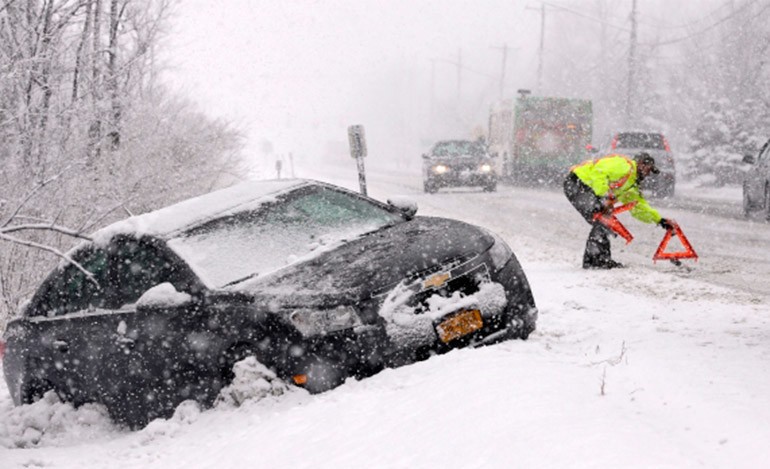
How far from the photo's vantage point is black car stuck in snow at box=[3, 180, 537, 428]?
4.64 m

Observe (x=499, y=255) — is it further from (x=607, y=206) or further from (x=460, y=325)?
(x=607, y=206)

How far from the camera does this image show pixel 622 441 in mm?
3178

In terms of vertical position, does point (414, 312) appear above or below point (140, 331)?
above

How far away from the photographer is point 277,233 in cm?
570

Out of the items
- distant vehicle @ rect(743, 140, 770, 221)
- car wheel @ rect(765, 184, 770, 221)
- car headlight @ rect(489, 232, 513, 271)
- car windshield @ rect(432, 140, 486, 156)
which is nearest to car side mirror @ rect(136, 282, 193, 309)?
car headlight @ rect(489, 232, 513, 271)

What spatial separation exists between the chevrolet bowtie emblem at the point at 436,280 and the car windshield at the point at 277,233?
91 centimetres

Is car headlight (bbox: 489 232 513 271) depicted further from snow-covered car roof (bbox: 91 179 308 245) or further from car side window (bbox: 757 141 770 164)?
car side window (bbox: 757 141 770 164)

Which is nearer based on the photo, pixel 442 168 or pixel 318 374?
pixel 318 374

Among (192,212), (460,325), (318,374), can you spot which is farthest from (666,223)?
(318,374)

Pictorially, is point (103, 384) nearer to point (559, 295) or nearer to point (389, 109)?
point (559, 295)

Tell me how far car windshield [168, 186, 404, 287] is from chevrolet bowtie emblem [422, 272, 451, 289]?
91cm

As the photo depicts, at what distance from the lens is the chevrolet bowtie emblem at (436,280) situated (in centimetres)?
496

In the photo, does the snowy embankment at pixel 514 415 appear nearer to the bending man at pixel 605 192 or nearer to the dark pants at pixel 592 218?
the bending man at pixel 605 192

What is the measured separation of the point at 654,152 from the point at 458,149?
6.26 metres
